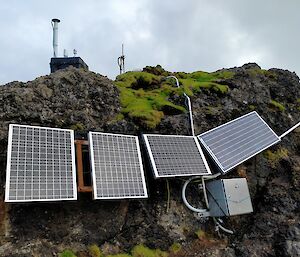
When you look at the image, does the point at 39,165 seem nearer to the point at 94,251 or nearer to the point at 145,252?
the point at 94,251

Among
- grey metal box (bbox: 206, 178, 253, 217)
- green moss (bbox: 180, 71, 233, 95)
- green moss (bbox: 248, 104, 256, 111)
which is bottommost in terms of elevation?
grey metal box (bbox: 206, 178, 253, 217)

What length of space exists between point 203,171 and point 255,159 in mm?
3252

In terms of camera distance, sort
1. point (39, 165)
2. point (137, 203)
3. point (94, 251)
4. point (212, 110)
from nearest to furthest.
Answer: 1. point (39, 165)
2. point (94, 251)
3. point (137, 203)
4. point (212, 110)

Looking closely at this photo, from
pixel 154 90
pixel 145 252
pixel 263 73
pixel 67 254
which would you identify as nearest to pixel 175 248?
pixel 145 252

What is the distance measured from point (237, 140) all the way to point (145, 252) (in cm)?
572

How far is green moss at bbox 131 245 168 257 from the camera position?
34.9ft

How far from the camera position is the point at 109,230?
1099 centimetres

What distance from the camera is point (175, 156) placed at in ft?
40.2

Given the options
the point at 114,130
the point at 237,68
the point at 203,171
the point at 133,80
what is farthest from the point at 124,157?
the point at 237,68

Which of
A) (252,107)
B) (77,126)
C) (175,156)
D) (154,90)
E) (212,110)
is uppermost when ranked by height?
(154,90)

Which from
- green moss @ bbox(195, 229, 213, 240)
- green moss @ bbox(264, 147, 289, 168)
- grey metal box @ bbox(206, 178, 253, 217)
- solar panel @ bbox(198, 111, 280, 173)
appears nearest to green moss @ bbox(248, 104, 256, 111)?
solar panel @ bbox(198, 111, 280, 173)

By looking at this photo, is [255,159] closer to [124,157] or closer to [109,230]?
[124,157]

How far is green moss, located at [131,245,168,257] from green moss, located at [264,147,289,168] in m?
6.05

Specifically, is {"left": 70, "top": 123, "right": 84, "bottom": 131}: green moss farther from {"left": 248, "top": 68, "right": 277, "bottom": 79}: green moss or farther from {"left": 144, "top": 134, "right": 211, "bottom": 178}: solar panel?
{"left": 248, "top": 68, "right": 277, "bottom": 79}: green moss
